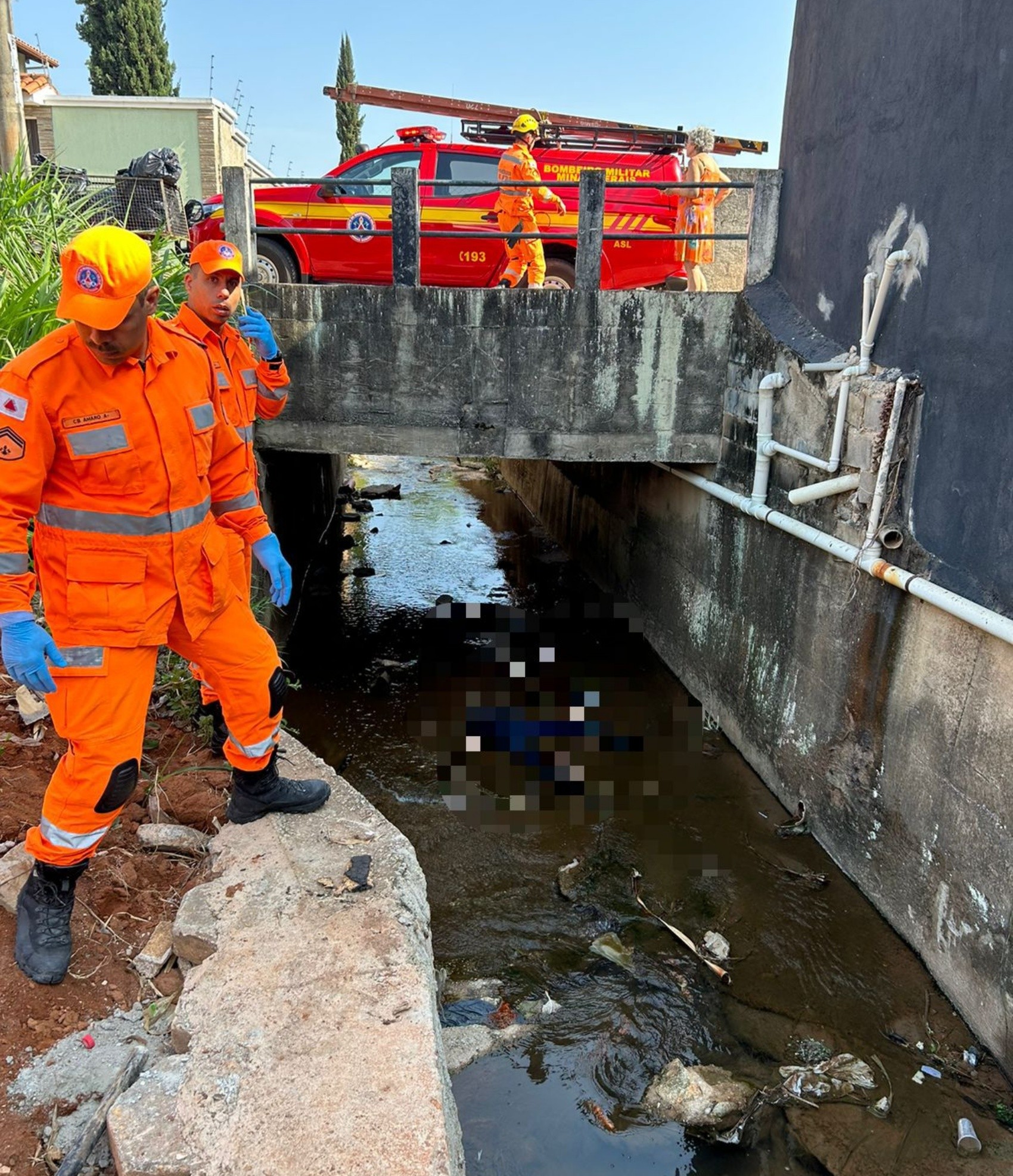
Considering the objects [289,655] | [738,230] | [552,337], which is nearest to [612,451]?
[552,337]

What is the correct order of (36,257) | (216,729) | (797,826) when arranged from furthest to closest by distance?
(797,826)
(36,257)
(216,729)

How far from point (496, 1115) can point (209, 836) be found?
151 centimetres

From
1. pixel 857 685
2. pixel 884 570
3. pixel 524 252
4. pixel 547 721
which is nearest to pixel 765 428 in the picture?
pixel 884 570

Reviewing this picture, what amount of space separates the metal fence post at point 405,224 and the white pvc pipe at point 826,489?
3.23 metres

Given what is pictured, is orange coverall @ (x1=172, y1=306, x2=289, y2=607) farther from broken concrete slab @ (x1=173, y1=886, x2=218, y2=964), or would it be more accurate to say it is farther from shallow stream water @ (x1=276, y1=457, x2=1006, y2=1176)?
shallow stream water @ (x1=276, y1=457, x2=1006, y2=1176)

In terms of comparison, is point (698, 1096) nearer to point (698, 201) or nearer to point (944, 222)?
point (944, 222)

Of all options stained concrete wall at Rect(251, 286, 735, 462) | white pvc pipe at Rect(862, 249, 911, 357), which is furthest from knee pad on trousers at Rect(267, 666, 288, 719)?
stained concrete wall at Rect(251, 286, 735, 462)

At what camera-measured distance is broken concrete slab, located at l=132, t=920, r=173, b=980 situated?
2.59m

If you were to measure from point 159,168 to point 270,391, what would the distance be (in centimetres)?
581

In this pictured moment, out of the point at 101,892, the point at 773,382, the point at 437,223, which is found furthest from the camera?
the point at 437,223

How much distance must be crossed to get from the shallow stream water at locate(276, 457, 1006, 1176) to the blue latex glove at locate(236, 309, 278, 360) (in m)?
2.86

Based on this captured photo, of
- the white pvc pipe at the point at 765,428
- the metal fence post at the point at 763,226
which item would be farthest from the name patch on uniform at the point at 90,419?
the metal fence post at the point at 763,226

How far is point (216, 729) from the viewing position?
144 inches

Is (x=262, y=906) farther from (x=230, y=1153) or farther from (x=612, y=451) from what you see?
(x=612, y=451)
